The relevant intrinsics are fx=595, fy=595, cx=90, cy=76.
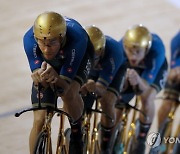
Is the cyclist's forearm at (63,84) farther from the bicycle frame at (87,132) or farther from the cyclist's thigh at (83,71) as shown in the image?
the bicycle frame at (87,132)

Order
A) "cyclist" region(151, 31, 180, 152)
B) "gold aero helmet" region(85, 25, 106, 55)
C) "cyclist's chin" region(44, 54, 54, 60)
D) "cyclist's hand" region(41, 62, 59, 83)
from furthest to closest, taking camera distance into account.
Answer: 1. "cyclist" region(151, 31, 180, 152)
2. "gold aero helmet" region(85, 25, 106, 55)
3. "cyclist's chin" region(44, 54, 54, 60)
4. "cyclist's hand" region(41, 62, 59, 83)

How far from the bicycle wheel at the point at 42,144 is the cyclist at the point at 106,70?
415 millimetres

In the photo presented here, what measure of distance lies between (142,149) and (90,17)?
2.58 metres

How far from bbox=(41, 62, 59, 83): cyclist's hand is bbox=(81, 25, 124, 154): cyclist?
49cm

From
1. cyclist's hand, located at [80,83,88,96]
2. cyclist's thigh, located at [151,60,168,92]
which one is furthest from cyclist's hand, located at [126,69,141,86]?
cyclist's hand, located at [80,83,88,96]

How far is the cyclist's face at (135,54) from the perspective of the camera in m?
3.48

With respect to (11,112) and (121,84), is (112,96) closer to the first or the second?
(121,84)

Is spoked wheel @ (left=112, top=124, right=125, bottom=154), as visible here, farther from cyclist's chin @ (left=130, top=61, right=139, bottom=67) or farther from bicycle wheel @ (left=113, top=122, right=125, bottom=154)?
cyclist's chin @ (left=130, top=61, right=139, bottom=67)

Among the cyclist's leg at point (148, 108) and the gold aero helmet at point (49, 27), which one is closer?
the gold aero helmet at point (49, 27)

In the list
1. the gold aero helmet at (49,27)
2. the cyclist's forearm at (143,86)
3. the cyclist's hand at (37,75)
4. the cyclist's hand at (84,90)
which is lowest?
the cyclist's forearm at (143,86)

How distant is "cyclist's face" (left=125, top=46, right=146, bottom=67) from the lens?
11.4 feet

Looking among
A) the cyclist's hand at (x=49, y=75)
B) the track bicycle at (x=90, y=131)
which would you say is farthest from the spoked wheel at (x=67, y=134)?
the cyclist's hand at (x=49, y=75)

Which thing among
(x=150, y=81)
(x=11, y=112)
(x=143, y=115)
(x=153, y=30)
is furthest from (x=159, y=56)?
(x=153, y=30)

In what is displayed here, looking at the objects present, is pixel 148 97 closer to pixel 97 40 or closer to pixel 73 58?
pixel 97 40
